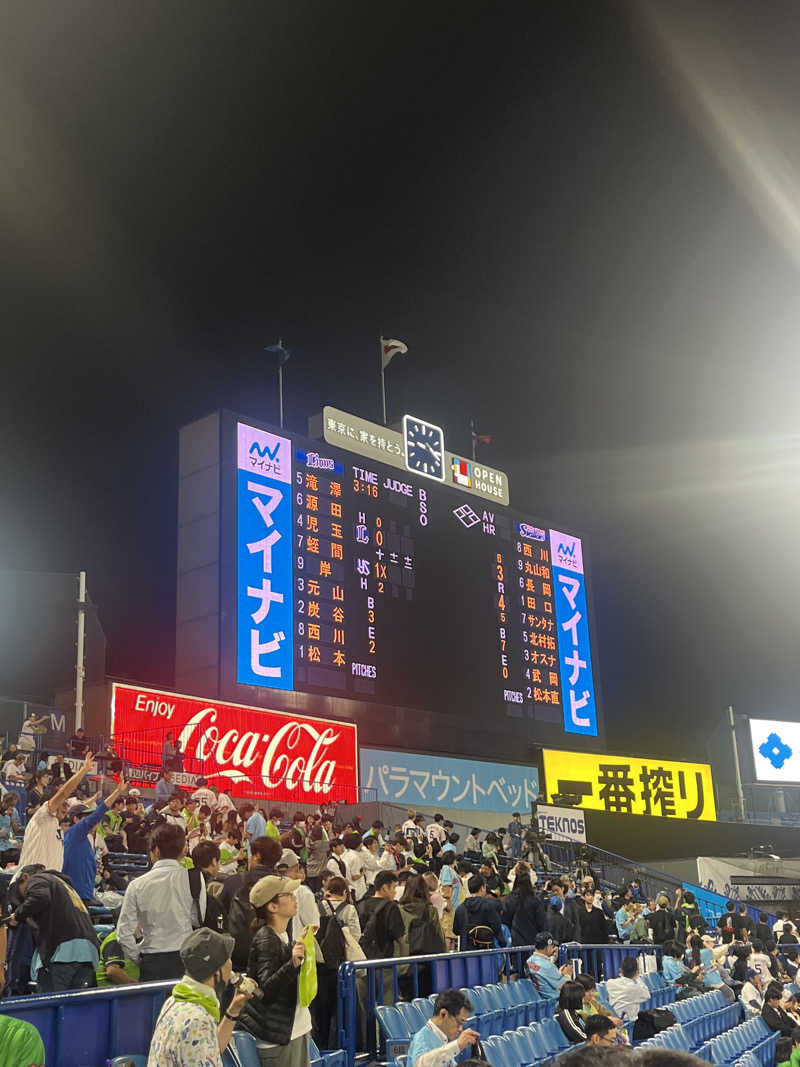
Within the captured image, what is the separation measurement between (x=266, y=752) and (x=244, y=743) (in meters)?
0.68

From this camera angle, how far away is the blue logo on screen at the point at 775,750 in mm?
40906

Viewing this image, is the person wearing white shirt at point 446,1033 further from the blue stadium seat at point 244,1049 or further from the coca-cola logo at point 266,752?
the coca-cola logo at point 266,752

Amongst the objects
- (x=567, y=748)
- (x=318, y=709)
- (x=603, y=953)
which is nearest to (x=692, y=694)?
(x=567, y=748)

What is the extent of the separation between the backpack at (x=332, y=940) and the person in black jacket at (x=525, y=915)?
169 inches

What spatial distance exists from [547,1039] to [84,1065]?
4.81 meters

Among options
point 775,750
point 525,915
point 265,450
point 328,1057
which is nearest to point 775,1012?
point 525,915

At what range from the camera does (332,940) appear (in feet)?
28.1

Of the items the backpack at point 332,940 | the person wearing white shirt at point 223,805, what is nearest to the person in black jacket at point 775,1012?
the backpack at point 332,940

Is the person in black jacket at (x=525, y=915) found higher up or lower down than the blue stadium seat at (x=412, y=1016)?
higher up

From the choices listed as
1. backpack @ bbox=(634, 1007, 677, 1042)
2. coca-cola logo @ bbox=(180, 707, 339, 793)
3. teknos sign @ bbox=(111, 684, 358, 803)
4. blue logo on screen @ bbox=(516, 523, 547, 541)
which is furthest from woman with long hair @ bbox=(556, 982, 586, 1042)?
blue logo on screen @ bbox=(516, 523, 547, 541)

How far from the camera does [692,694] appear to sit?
183 feet

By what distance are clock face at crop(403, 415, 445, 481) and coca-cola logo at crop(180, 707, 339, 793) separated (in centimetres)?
790

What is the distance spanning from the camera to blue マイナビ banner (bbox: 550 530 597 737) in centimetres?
3144

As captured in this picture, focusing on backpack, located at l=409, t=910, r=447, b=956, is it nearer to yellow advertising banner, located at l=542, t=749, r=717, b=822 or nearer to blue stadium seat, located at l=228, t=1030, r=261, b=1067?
blue stadium seat, located at l=228, t=1030, r=261, b=1067
